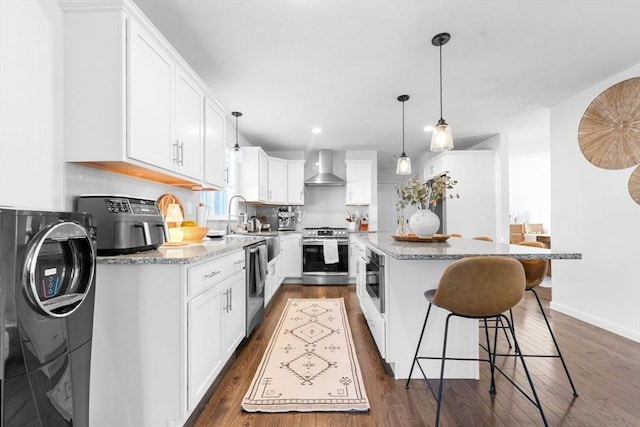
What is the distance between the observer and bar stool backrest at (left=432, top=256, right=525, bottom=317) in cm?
146

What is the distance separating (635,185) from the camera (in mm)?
2824

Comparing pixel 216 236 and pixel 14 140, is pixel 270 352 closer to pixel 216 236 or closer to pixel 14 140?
pixel 216 236

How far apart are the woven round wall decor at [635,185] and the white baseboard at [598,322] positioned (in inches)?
48.4

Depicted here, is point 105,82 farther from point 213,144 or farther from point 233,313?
point 233,313

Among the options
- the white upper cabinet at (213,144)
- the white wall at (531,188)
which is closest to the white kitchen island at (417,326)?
the white upper cabinet at (213,144)

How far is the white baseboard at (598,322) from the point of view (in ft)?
9.04

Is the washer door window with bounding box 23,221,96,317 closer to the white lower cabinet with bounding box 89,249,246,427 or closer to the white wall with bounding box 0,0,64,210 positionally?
the white lower cabinet with bounding box 89,249,246,427

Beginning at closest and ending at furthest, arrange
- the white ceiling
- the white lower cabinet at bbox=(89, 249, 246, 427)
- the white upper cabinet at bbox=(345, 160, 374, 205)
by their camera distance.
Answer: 1. the white lower cabinet at bbox=(89, 249, 246, 427)
2. the white ceiling
3. the white upper cabinet at bbox=(345, 160, 374, 205)

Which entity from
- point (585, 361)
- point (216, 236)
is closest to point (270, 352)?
point (216, 236)

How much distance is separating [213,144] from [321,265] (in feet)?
9.62

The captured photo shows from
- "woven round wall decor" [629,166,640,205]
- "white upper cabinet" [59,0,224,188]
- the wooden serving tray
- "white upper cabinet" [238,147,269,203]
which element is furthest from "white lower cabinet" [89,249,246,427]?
"woven round wall decor" [629,166,640,205]

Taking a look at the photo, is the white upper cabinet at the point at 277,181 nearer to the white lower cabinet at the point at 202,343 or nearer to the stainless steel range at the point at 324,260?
the stainless steel range at the point at 324,260

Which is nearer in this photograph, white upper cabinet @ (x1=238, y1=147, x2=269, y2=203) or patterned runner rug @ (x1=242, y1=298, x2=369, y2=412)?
patterned runner rug @ (x1=242, y1=298, x2=369, y2=412)

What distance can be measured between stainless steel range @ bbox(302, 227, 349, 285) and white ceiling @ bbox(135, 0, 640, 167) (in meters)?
2.00
